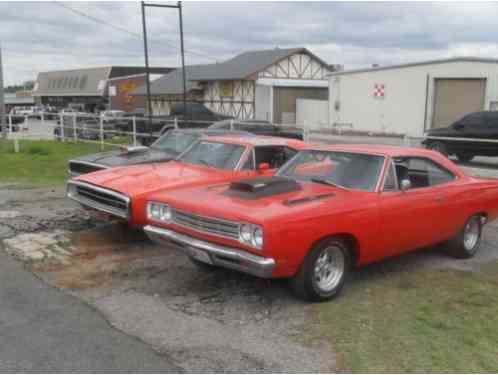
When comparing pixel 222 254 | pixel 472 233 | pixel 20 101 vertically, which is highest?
pixel 222 254

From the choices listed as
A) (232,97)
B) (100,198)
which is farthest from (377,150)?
(232,97)

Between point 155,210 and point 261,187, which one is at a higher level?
point 261,187

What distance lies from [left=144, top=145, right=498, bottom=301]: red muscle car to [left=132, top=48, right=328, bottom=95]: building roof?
31.3 m

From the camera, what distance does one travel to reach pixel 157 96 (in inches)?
1854

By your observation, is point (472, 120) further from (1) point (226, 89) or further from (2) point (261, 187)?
(1) point (226, 89)

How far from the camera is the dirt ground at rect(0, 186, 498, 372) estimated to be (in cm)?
424

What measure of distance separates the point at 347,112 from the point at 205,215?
2738 cm

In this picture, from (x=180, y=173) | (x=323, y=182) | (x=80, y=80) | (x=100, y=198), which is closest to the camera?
(x=323, y=182)

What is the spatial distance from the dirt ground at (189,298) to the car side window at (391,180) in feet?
3.29

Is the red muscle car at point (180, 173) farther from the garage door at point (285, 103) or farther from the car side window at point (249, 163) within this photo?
the garage door at point (285, 103)

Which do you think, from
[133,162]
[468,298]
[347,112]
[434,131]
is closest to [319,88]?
[347,112]

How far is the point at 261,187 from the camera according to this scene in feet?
18.4

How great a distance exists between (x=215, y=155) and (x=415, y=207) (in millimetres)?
3162

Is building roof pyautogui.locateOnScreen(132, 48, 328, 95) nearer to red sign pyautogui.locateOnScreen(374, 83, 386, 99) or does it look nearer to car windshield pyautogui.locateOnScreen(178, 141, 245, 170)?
red sign pyautogui.locateOnScreen(374, 83, 386, 99)
